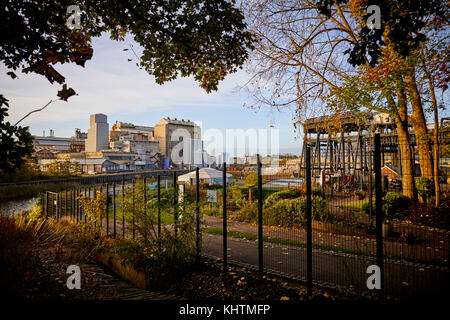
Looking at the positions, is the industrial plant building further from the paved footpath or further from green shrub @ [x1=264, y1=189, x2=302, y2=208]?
the paved footpath

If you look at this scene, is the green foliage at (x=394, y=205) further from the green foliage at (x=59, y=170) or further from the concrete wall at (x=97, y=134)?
the concrete wall at (x=97, y=134)

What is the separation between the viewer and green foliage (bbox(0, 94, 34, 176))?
282 cm

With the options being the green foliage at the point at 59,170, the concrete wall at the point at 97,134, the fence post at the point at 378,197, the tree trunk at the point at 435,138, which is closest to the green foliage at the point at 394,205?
the tree trunk at the point at 435,138

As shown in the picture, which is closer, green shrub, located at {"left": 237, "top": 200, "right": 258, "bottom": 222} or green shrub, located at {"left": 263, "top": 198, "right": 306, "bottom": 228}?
green shrub, located at {"left": 263, "top": 198, "right": 306, "bottom": 228}

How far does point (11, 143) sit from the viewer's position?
2.89 m

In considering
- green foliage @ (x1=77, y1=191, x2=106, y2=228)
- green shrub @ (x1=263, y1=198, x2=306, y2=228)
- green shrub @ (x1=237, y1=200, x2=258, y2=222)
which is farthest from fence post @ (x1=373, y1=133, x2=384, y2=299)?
green shrub @ (x1=237, y1=200, x2=258, y2=222)

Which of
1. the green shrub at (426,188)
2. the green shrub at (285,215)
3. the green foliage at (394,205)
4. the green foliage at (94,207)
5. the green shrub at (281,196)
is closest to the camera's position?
the green foliage at (94,207)

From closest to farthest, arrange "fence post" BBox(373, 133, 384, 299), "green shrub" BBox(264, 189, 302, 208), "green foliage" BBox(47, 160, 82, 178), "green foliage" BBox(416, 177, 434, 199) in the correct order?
1. "fence post" BBox(373, 133, 384, 299)
2. "green foliage" BBox(416, 177, 434, 199)
3. "green shrub" BBox(264, 189, 302, 208)
4. "green foliage" BBox(47, 160, 82, 178)

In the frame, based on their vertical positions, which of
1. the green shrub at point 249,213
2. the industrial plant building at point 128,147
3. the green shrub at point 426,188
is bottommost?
the green shrub at point 249,213

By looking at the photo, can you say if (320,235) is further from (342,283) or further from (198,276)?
(198,276)

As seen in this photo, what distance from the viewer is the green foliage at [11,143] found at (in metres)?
2.82

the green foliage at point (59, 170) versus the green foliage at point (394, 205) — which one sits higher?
the green foliage at point (59, 170)

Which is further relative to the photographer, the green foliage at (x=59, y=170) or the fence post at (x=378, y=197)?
the green foliage at (x=59, y=170)
